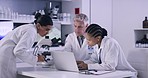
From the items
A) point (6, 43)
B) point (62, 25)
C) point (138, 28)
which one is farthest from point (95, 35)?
point (138, 28)

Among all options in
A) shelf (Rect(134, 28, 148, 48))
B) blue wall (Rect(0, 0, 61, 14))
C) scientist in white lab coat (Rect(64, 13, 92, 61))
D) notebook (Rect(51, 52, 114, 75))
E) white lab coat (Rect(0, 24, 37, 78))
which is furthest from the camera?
shelf (Rect(134, 28, 148, 48))

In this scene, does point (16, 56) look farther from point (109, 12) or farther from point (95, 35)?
point (109, 12)

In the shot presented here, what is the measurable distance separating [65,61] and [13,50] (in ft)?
1.50

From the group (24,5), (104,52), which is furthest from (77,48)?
(24,5)

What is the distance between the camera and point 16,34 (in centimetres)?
209

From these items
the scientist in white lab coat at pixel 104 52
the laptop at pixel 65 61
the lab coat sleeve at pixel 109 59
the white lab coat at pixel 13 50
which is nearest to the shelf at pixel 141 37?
the scientist in white lab coat at pixel 104 52

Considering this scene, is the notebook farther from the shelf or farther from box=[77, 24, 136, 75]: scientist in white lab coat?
the shelf

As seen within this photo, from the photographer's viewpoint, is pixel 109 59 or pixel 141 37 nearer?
pixel 109 59

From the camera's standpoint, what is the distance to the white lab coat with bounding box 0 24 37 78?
2022 mm

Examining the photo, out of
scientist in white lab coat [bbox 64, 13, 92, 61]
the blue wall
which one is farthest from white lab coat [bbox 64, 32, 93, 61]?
the blue wall

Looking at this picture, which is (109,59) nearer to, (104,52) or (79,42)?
(104,52)

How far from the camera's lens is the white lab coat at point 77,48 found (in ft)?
8.69

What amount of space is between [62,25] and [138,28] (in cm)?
130

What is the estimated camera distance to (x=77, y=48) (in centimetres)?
272
